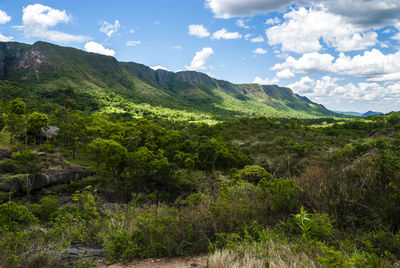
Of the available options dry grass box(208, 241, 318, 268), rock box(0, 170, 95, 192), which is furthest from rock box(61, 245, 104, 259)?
rock box(0, 170, 95, 192)

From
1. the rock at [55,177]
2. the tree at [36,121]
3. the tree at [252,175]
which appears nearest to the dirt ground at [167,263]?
the tree at [252,175]

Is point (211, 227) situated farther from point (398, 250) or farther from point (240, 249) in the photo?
point (398, 250)

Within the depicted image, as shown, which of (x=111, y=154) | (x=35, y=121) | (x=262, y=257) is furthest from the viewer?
(x=35, y=121)

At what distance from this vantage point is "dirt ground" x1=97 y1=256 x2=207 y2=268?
354 cm

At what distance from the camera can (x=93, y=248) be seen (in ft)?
17.2

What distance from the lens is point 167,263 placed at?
3852 mm

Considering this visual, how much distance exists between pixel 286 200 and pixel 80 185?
28113 millimetres

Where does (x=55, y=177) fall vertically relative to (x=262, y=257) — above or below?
below

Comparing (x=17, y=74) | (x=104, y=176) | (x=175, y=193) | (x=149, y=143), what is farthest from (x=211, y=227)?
(x=17, y=74)

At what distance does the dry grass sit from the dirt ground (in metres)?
0.54

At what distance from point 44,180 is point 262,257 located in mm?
29300

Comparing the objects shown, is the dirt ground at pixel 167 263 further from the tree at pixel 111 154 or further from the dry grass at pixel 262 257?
the tree at pixel 111 154

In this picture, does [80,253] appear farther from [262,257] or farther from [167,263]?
[262,257]

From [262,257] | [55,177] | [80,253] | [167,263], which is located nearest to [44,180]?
[55,177]
